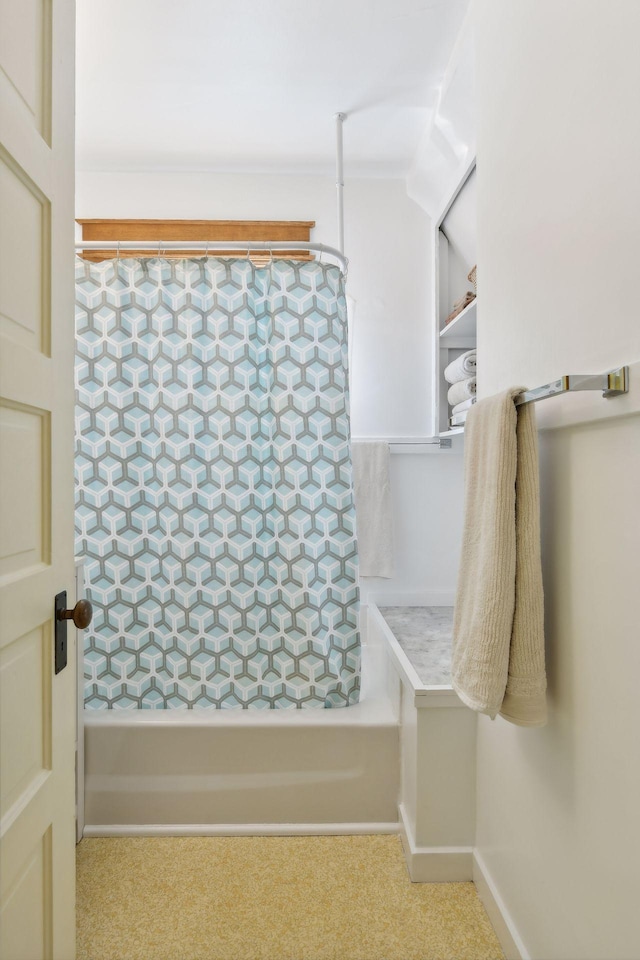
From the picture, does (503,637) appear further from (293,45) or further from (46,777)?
(293,45)

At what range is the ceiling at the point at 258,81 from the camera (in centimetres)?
169

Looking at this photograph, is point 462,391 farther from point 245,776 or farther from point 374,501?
point 245,776

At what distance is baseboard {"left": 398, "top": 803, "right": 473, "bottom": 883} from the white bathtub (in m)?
0.22

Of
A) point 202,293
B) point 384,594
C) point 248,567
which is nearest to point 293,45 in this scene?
point 202,293

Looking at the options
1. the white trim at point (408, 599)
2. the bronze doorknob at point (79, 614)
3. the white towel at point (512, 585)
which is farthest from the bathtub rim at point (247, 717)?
the bronze doorknob at point (79, 614)

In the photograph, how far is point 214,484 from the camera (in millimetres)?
1870

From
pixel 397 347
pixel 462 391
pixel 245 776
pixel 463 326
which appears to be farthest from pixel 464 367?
pixel 245 776

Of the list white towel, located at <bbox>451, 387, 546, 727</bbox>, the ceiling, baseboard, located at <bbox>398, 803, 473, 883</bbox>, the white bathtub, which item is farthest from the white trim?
white towel, located at <bbox>451, 387, 546, 727</bbox>

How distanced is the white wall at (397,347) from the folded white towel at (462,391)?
30 centimetres

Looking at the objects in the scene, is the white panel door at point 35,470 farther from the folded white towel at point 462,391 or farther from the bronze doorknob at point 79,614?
the folded white towel at point 462,391

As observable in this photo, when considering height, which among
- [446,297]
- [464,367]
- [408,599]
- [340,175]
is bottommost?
[408,599]

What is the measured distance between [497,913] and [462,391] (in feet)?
5.01

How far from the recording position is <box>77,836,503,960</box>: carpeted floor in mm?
1363

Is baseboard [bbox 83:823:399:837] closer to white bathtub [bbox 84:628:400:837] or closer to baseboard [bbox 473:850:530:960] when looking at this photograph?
white bathtub [bbox 84:628:400:837]
